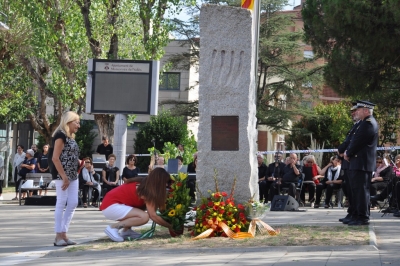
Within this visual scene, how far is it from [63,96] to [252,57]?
64.2ft

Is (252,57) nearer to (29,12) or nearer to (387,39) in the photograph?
(387,39)

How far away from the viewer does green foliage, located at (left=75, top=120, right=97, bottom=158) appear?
5019 centimetres

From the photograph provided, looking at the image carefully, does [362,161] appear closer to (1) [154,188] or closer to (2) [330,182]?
(1) [154,188]

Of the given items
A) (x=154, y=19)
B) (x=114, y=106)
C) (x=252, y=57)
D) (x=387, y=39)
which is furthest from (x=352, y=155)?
(x=154, y=19)

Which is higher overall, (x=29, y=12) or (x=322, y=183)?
(x=29, y=12)

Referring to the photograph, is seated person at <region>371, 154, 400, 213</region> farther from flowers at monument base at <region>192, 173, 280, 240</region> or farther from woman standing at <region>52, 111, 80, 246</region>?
woman standing at <region>52, 111, 80, 246</region>

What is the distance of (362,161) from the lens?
44.2 feet

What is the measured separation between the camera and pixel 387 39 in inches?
992

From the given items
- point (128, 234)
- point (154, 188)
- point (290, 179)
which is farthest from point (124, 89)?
point (154, 188)

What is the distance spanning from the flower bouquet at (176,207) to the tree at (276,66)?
3716 cm

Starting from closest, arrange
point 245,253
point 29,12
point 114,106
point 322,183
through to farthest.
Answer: point 245,253 < point 114,106 < point 322,183 < point 29,12

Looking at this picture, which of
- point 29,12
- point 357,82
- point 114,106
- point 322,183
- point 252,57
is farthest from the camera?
point 29,12

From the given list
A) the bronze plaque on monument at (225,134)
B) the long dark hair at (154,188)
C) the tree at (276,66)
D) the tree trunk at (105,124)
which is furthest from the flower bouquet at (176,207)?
the tree at (276,66)

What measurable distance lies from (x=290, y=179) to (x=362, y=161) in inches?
407
